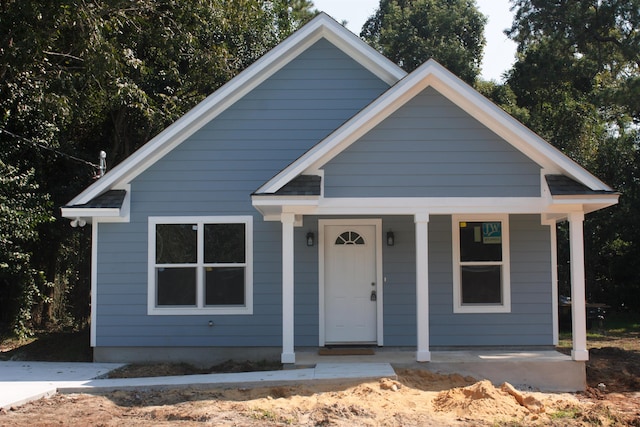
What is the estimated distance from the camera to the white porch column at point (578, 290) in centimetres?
1048

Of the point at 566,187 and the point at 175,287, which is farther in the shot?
the point at 175,287

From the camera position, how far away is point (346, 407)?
26.9 feet

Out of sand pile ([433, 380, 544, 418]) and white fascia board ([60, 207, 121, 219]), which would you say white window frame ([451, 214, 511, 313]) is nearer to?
sand pile ([433, 380, 544, 418])

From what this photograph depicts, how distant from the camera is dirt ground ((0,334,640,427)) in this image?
786cm

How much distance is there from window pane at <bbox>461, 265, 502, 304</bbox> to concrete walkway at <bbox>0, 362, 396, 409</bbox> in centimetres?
259

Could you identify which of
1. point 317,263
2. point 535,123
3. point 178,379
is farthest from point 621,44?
point 178,379

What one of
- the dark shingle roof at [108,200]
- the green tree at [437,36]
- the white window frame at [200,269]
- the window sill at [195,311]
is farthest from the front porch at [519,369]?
the green tree at [437,36]

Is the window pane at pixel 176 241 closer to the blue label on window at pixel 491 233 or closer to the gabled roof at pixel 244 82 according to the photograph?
the gabled roof at pixel 244 82

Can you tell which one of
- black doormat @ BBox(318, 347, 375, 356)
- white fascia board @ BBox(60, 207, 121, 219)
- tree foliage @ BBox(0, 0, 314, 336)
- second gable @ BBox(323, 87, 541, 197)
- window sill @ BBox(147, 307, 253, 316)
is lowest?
black doormat @ BBox(318, 347, 375, 356)

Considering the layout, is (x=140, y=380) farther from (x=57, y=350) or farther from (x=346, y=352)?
(x=57, y=350)

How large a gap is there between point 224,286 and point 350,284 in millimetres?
2200

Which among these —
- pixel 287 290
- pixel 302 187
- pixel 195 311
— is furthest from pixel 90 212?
pixel 302 187

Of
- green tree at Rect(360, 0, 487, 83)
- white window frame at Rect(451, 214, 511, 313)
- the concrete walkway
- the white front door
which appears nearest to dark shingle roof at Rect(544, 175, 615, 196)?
white window frame at Rect(451, 214, 511, 313)

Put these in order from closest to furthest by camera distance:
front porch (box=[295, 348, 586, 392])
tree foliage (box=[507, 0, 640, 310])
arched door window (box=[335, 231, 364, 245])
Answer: front porch (box=[295, 348, 586, 392]) → arched door window (box=[335, 231, 364, 245]) → tree foliage (box=[507, 0, 640, 310])
